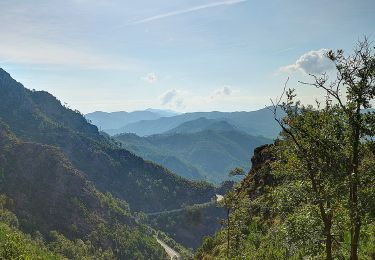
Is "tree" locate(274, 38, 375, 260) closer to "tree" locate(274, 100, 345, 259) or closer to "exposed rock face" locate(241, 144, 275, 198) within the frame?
"tree" locate(274, 100, 345, 259)

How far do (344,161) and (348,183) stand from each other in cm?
169

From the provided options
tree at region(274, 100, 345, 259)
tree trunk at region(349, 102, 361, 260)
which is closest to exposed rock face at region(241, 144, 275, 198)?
tree at region(274, 100, 345, 259)

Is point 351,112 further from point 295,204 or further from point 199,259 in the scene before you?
point 199,259

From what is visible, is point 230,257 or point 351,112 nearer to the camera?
point 351,112

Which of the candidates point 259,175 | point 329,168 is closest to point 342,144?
point 329,168

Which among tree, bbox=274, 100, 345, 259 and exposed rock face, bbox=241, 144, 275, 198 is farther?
exposed rock face, bbox=241, 144, 275, 198

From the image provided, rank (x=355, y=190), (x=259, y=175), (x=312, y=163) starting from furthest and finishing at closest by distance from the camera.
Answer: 1. (x=259, y=175)
2. (x=312, y=163)
3. (x=355, y=190)

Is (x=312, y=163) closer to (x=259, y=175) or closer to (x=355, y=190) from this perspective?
(x=355, y=190)

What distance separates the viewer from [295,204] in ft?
88.4

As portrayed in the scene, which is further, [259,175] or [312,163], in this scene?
[259,175]

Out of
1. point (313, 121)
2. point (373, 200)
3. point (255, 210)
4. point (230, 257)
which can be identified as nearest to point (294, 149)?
point (313, 121)

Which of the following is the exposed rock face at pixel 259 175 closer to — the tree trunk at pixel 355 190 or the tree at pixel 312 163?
the tree at pixel 312 163

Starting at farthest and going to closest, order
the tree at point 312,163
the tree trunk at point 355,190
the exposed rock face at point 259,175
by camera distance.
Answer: the exposed rock face at point 259,175 → the tree at point 312,163 → the tree trunk at point 355,190

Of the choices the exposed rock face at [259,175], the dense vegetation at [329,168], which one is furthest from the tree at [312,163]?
the exposed rock face at [259,175]
